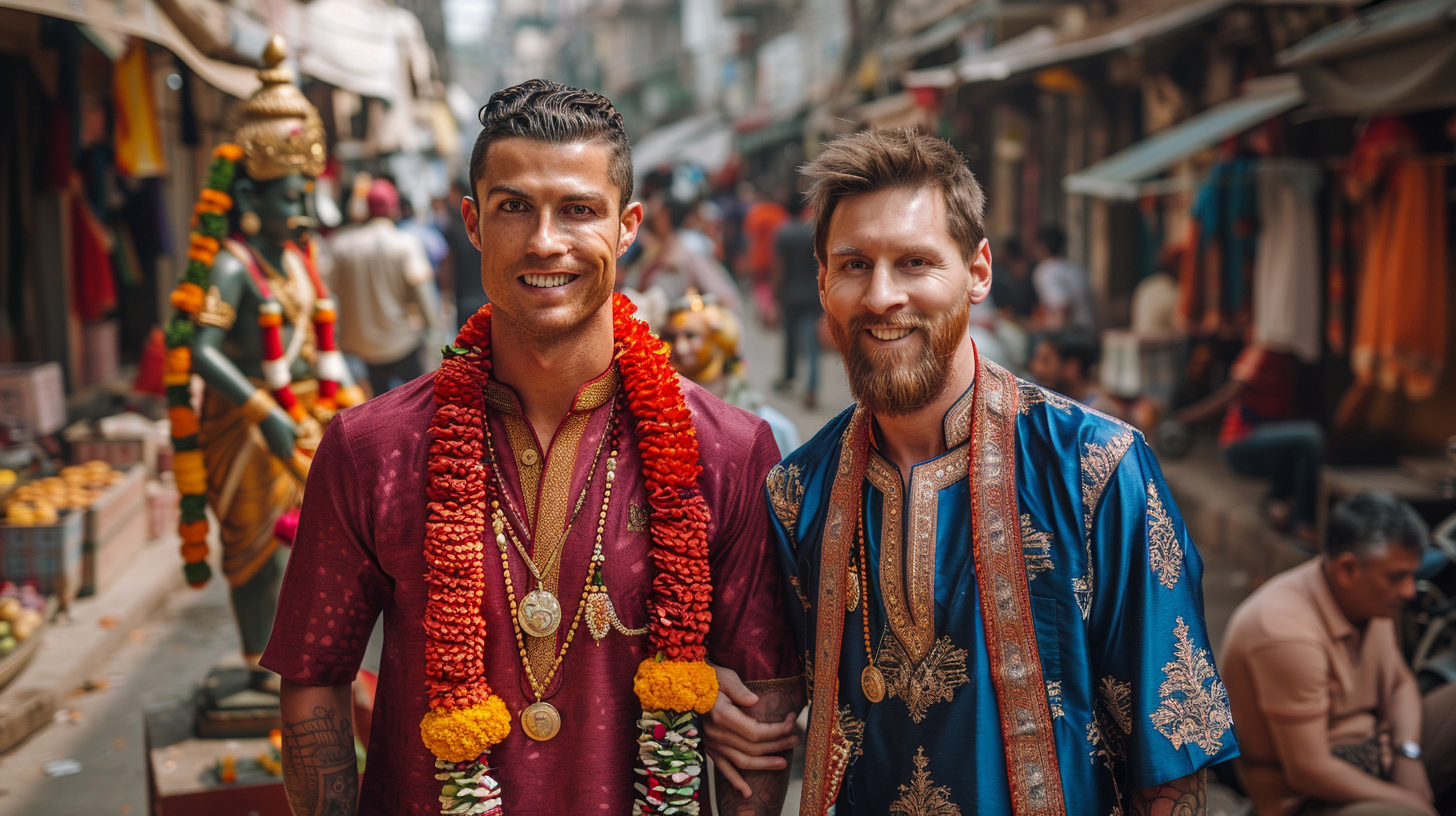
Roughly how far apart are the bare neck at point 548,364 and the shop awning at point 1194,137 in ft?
21.6

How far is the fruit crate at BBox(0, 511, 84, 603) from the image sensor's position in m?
5.85

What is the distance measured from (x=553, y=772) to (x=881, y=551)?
773mm

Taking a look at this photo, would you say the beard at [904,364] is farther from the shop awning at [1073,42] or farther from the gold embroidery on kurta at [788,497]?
the shop awning at [1073,42]

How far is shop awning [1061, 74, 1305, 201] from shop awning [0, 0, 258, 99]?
5.85 m

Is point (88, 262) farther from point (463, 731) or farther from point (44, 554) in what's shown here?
point (463, 731)

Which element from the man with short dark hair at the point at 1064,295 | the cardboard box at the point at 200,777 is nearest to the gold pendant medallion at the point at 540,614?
the cardboard box at the point at 200,777

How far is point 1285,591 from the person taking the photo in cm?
384

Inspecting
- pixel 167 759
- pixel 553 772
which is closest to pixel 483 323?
pixel 553 772

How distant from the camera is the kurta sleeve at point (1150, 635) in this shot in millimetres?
2061

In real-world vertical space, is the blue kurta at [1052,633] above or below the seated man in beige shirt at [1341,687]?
above

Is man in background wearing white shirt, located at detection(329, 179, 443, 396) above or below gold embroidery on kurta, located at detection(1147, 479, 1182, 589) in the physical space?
above

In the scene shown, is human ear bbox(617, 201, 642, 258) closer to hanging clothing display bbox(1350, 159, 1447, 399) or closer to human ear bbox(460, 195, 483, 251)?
human ear bbox(460, 195, 483, 251)

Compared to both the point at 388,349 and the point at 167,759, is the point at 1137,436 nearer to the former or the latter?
the point at 167,759

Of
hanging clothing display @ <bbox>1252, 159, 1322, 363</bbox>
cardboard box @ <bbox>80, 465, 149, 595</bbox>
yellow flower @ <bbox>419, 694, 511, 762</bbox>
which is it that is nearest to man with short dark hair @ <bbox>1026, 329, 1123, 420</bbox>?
hanging clothing display @ <bbox>1252, 159, 1322, 363</bbox>
